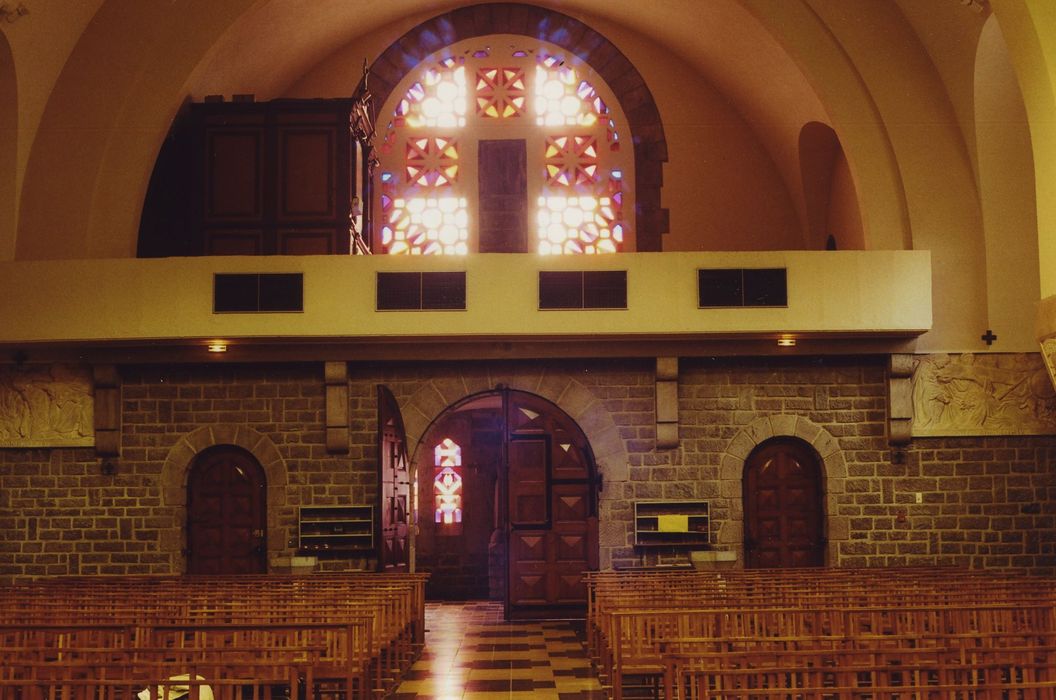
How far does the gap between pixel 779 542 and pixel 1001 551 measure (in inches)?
93.8

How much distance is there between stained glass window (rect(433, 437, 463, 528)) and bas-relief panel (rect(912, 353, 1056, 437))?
7.51 m

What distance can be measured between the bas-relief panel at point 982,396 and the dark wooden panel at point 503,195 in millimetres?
5578

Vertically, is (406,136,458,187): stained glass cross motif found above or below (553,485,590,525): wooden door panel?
above

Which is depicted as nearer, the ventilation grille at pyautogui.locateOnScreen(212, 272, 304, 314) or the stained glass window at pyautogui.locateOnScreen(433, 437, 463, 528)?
the ventilation grille at pyautogui.locateOnScreen(212, 272, 304, 314)

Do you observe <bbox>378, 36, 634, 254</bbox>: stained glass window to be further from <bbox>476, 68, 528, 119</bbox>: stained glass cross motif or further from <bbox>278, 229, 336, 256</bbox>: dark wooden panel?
<bbox>278, 229, 336, 256</bbox>: dark wooden panel

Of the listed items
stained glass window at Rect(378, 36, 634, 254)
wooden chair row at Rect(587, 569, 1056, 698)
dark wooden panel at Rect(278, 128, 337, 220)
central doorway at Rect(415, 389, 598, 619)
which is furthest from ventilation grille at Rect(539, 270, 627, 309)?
stained glass window at Rect(378, 36, 634, 254)

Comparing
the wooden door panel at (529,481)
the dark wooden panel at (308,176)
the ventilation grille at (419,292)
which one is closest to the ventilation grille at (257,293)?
the ventilation grille at (419,292)

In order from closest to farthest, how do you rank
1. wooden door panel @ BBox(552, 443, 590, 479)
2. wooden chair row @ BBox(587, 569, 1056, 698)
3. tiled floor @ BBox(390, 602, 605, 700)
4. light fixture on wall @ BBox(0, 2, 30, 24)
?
1. wooden chair row @ BBox(587, 569, 1056, 698)
2. tiled floor @ BBox(390, 602, 605, 700)
3. light fixture on wall @ BBox(0, 2, 30, 24)
4. wooden door panel @ BBox(552, 443, 590, 479)

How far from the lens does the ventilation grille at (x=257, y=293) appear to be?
12570mm

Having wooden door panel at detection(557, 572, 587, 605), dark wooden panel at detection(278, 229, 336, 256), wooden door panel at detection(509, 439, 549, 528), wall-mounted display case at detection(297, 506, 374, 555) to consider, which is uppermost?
dark wooden panel at detection(278, 229, 336, 256)

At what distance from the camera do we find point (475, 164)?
53.3 feet

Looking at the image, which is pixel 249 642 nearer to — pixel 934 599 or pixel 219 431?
pixel 934 599

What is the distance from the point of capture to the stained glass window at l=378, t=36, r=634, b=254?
53.2 ft

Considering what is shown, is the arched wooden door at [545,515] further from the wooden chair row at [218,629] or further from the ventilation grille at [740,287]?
the wooden chair row at [218,629]
